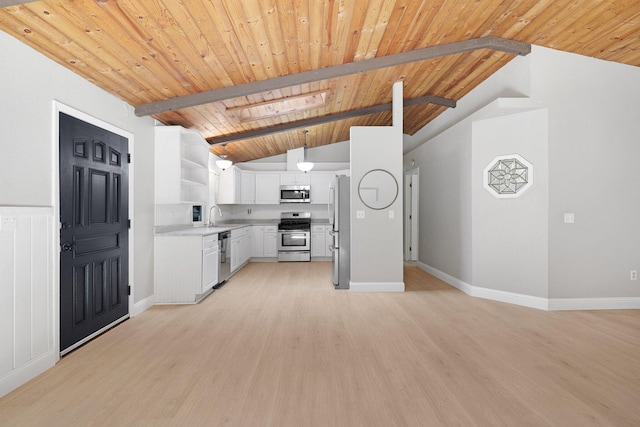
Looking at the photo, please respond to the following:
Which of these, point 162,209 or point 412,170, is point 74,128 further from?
point 412,170

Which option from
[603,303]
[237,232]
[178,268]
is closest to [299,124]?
[237,232]

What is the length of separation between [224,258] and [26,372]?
322 cm

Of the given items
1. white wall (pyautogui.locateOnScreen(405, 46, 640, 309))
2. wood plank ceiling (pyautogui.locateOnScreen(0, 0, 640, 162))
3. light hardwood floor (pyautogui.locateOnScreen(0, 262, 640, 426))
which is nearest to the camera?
light hardwood floor (pyautogui.locateOnScreen(0, 262, 640, 426))

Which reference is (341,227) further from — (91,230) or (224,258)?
(91,230)

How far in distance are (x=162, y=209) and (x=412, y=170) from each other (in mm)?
4946

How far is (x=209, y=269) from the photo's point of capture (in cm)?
488

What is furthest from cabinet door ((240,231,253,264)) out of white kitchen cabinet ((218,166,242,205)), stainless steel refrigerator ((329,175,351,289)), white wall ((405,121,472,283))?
white wall ((405,121,472,283))

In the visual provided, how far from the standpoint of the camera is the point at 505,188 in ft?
14.8

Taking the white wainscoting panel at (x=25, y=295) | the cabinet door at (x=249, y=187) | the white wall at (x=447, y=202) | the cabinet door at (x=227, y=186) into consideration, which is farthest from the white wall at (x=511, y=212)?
the cabinet door at (x=249, y=187)

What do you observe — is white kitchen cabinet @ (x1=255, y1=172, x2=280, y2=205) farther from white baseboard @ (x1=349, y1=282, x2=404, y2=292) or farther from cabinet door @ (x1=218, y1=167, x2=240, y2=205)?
white baseboard @ (x1=349, y1=282, x2=404, y2=292)

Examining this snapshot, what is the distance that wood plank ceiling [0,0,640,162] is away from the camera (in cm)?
251

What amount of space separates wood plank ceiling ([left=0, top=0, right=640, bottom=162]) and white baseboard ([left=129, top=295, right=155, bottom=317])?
2246 mm

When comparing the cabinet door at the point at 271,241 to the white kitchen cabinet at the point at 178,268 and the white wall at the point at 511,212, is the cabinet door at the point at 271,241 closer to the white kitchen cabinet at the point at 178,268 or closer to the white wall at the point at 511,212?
the white kitchen cabinet at the point at 178,268

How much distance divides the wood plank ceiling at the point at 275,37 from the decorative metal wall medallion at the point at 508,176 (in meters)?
1.31
